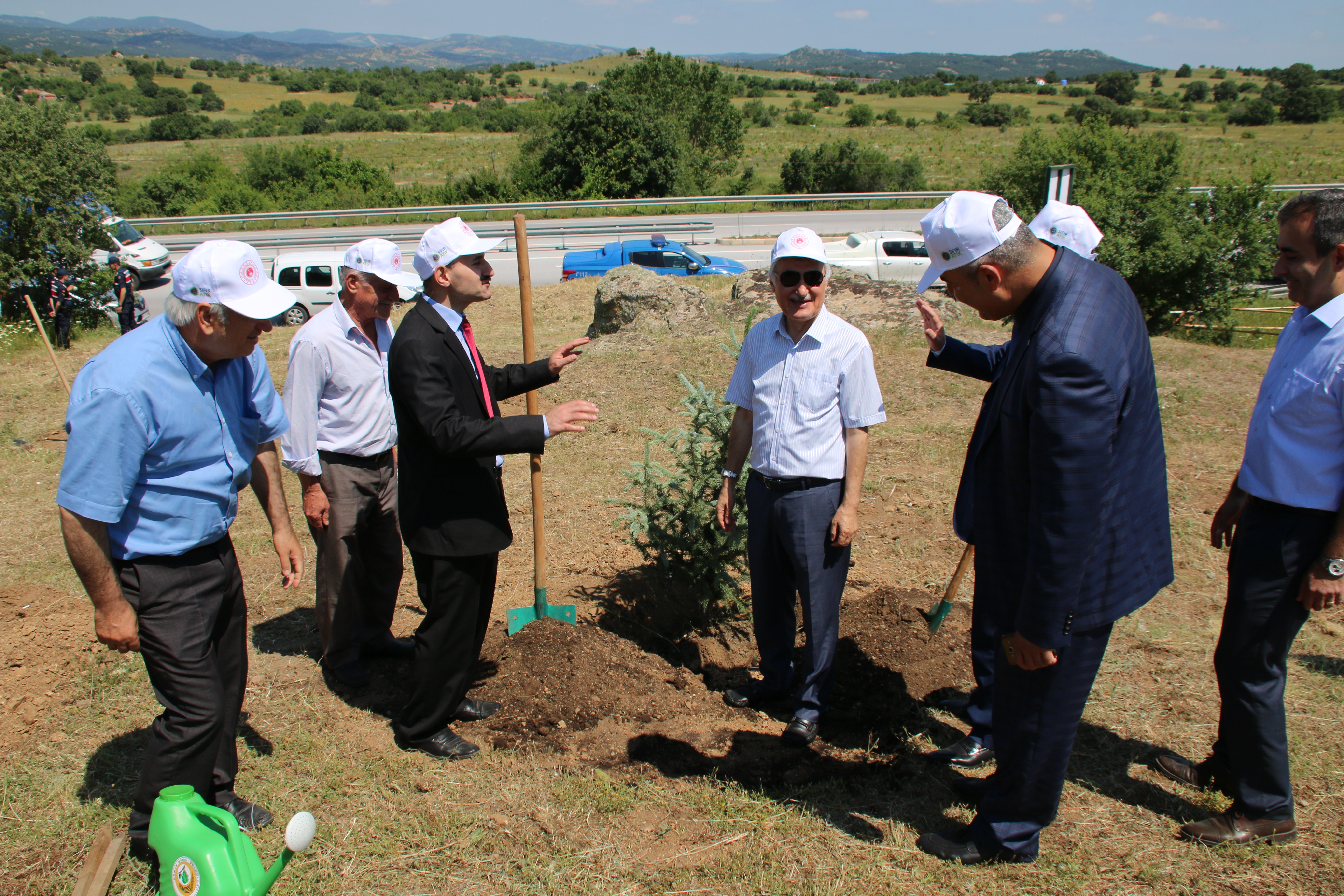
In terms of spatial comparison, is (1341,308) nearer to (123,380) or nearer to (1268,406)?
(1268,406)

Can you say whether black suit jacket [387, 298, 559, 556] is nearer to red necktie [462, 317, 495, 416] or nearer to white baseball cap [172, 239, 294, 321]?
red necktie [462, 317, 495, 416]

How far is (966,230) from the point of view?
221 cm

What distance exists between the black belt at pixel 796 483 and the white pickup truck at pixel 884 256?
49.6ft

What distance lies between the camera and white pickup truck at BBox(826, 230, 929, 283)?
18.0 metres

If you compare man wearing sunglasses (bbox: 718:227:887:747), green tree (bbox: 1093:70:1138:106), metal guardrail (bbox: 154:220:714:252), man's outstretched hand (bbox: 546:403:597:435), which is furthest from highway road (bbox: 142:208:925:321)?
green tree (bbox: 1093:70:1138:106)

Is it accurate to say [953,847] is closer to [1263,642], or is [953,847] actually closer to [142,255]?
[1263,642]

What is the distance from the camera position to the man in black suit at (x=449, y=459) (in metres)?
3.00

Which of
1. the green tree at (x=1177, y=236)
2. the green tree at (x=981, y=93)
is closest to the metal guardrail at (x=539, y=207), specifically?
the green tree at (x=1177, y=236)

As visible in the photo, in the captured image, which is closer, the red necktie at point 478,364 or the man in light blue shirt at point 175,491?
the man in light blue shirt at point 175,491

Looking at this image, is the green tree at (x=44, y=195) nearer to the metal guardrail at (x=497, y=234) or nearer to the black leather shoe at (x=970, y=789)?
the metal guardrail at (x=497, y=234)

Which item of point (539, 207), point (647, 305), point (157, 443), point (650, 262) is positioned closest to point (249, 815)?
point (157, 443)

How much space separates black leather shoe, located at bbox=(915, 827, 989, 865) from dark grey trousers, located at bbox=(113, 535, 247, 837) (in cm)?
237

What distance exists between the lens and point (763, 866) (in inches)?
108

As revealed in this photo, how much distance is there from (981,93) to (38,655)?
86.9 m
